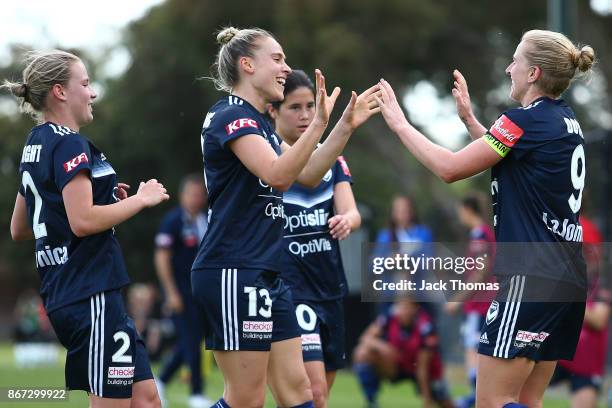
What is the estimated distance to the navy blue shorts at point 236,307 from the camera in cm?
536

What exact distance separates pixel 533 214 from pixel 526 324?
56 cm

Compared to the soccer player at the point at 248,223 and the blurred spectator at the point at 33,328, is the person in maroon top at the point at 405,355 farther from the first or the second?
the blurred spectator at the point at 33,328

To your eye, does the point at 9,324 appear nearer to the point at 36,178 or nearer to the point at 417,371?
the point at 417,371

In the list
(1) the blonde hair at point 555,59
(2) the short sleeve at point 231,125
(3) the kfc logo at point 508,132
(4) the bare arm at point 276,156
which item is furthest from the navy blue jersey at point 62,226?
(1) the blonde hair at point 555,59

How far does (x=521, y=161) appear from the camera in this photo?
534 cm

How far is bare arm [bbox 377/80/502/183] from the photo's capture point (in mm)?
5324

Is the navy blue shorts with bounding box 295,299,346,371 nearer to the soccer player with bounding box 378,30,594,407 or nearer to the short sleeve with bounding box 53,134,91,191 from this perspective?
the soccer player with bounding box 378,30,594,407

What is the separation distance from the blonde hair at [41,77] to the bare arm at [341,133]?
146 cm

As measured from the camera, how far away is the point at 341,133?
5.84 metres

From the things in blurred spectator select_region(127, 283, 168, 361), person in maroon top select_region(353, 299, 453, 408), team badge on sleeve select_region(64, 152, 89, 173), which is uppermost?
team badge on sleeve select_region(64, 152, 89, 173)

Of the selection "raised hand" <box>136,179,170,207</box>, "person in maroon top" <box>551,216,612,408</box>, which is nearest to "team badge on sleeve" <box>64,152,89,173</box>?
A: "raised hand" <box>136,179,170,207</box>

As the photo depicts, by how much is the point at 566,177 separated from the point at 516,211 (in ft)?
1.03

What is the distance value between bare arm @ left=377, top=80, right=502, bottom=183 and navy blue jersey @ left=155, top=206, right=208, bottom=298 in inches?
265

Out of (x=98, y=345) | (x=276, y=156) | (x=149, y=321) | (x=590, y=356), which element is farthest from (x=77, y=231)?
(x=149, y=321)
